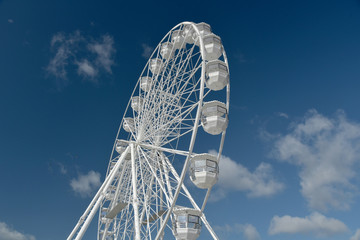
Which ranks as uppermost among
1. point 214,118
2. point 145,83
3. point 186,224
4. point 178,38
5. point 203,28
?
point 203,28

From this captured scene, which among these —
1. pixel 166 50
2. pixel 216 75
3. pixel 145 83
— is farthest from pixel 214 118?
pixel 145 83

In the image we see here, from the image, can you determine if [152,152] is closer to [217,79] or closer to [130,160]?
[130,160]

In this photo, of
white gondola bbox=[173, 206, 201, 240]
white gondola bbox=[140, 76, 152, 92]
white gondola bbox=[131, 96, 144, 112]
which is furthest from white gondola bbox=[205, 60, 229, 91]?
white gondola bbox=[131, 96, 144, 112]

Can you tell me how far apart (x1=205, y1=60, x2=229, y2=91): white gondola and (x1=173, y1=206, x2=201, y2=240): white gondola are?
6581 mm

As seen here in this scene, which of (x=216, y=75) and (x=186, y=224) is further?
(x=216, y=75)

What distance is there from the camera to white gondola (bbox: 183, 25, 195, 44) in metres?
20.5

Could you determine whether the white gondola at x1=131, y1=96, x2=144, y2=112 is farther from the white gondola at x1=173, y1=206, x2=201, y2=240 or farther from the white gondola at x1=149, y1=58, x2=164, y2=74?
the white gondola at x1=173, y1=206, x2=201, y2=240

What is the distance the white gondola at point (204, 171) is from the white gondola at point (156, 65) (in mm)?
9021

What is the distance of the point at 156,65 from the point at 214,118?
8772 millimetres

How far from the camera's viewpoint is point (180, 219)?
1593cm

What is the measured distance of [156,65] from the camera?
23.8 m

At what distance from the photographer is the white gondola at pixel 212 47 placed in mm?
18906

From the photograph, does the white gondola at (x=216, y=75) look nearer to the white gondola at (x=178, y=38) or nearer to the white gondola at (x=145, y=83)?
the white gondola at (x=178, y=38)

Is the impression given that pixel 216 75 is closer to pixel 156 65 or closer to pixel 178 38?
pixel 178 38
